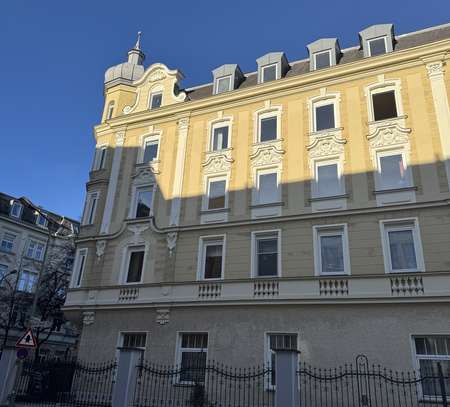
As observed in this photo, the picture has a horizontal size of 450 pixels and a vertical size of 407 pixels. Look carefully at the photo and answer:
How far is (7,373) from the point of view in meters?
15.9

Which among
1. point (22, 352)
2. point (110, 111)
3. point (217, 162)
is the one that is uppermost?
point (110, 111)

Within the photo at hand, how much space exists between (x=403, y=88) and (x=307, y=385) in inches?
541

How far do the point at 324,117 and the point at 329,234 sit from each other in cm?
618

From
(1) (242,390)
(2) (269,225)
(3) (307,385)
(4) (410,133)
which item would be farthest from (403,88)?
(1) (242,390)

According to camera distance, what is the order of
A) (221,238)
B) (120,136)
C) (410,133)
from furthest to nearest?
(120,136)
(221,238)
(410,133)

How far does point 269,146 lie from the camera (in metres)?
20.7

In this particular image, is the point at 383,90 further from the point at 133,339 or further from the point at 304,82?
the point at 133,339

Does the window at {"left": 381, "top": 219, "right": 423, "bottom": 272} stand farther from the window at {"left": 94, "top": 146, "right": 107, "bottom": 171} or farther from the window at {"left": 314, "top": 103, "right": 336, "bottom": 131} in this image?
the window at {"left": 94, "top": 146, "right": 107, "bottom": 171}

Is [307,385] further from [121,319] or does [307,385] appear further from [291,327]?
[121,319]

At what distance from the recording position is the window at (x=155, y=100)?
2570 cm

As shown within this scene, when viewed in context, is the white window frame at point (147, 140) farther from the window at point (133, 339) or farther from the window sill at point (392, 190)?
the window sill at point (392, 190)

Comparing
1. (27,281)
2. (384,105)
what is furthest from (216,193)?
(27,281)

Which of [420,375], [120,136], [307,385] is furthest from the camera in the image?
[120,136]

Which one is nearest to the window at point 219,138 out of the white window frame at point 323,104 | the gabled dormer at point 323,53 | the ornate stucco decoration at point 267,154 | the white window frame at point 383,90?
the ornate stucco decoration at point 267,154
